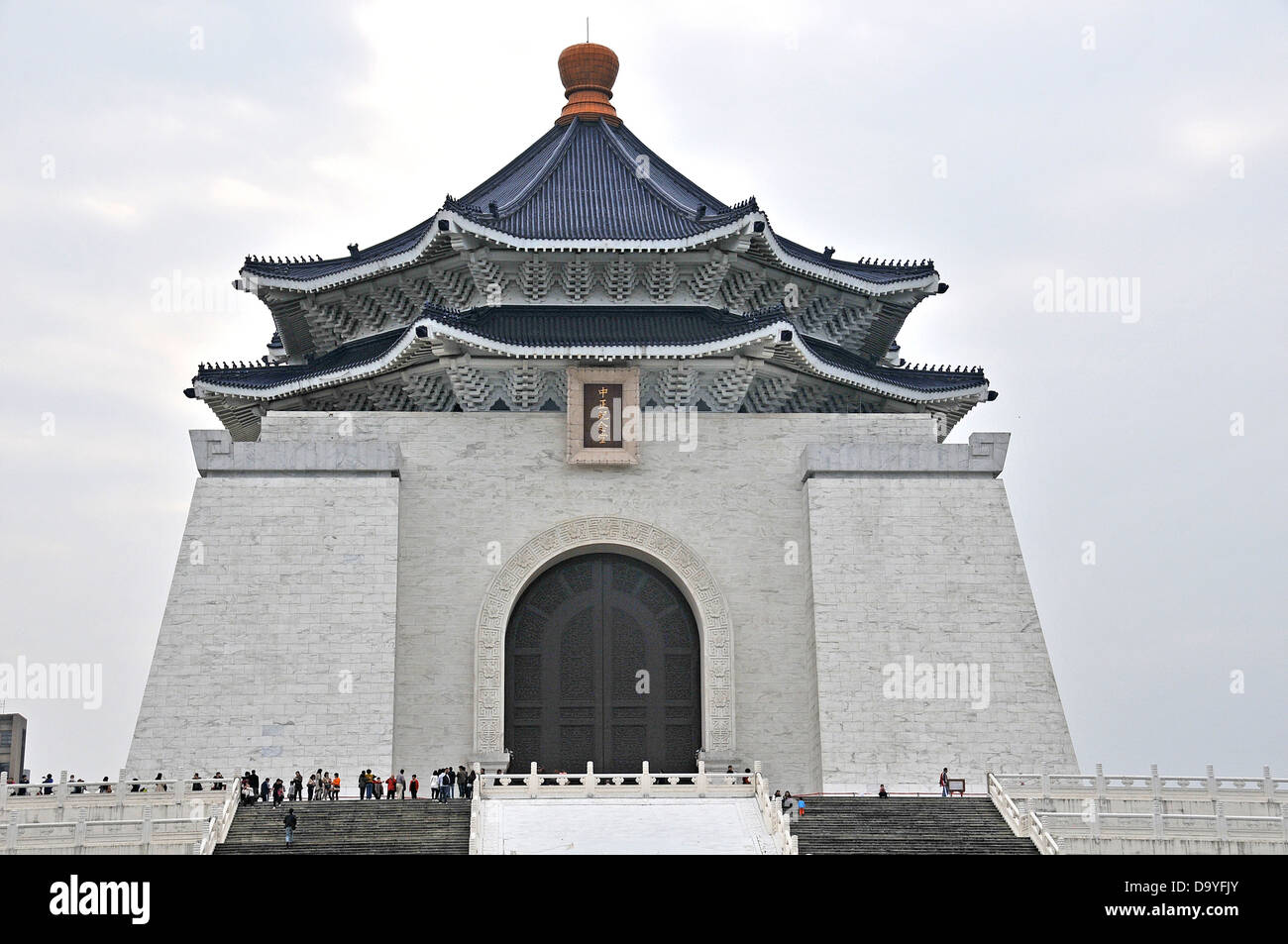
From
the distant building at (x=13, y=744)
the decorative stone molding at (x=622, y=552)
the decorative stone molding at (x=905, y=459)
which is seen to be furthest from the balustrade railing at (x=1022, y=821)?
the distant building at (x=13, y=744)

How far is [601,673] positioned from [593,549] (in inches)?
93.4

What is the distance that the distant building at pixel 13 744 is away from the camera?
6575 centimetres

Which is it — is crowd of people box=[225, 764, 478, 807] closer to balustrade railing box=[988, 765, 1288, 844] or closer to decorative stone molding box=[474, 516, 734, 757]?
decorative stone molding box=[474, 516, 734, 757]

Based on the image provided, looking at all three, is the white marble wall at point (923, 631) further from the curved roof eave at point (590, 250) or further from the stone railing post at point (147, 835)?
the stone railing post at point (147, 835)

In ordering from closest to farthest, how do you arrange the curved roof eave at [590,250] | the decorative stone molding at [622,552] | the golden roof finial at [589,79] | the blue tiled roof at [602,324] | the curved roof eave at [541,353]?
the decorative stone molding at [622,552], the curved roof eave at [541,353], the blue tiled roof at [602,324], the curved roof eave at [590,250], the golden roof finial at [589,79]

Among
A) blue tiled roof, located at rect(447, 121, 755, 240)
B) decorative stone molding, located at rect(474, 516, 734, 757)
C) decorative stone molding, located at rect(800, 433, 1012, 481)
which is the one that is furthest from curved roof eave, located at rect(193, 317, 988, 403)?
decorative stone molding, located at rect(474, 516, 734, 757)

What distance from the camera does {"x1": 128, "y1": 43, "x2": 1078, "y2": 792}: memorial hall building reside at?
31219mm

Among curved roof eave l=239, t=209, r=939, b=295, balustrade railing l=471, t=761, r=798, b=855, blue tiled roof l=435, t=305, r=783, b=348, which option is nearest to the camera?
balustrade railing l=471, t=761, r=798, b=855

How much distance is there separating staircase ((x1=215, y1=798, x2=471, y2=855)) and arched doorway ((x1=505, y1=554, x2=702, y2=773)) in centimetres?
555

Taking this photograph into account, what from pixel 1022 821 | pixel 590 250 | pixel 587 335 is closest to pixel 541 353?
pixel 587 335

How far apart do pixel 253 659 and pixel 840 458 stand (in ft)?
37.6

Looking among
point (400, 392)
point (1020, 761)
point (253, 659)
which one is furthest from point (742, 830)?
point (400, 392)

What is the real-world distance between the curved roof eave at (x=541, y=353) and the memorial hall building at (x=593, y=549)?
69mm
